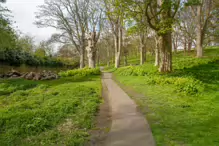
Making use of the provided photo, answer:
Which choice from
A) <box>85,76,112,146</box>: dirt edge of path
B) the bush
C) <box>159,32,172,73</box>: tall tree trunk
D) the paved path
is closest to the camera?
the paved path

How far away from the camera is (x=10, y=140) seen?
3582 mm

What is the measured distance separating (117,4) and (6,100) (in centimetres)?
757

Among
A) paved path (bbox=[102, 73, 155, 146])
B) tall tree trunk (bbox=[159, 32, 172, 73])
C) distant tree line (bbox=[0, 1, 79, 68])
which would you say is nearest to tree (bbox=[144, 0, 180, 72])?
tall tree trunk (bbox=[159, 32, 172, 73])

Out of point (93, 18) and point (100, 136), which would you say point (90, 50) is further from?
point (100, 136)

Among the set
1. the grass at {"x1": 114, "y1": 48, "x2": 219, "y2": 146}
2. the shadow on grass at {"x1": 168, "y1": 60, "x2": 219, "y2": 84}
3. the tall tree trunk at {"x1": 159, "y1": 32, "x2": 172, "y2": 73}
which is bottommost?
the grass at {"x1": 114, "y1": 48, "x2": 219, "y2": 146}

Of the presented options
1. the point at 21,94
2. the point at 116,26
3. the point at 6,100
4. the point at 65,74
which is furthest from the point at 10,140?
the point at 116,26

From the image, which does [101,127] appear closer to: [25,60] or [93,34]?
[93,34]

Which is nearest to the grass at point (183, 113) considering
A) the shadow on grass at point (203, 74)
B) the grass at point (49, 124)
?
the shadow on grass at point (203, 74)

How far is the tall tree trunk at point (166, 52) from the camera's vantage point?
11720mm

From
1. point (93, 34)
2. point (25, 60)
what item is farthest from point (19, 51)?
point (93, 34)

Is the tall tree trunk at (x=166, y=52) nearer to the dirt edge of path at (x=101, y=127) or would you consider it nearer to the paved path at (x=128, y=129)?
the paved path at (x=128, y=129)

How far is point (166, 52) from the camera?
11.9m

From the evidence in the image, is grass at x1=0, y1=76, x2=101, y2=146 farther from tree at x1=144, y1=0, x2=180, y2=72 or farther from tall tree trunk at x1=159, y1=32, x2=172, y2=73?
tall tree trunk at x1=159, y1=32, x2=172, y2=73

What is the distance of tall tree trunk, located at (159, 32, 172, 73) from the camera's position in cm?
1172
